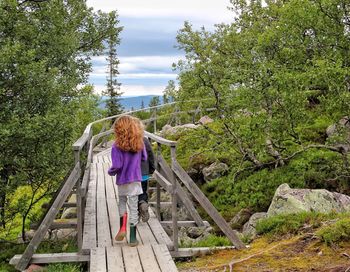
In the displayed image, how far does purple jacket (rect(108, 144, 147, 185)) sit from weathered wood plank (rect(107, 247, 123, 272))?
1039 mm

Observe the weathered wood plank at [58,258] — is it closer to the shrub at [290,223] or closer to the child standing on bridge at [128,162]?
the child standing on bridge at [128,162]

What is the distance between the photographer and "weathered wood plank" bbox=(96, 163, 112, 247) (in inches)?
318

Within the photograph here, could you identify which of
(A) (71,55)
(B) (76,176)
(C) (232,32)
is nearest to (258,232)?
(B) (76,176)

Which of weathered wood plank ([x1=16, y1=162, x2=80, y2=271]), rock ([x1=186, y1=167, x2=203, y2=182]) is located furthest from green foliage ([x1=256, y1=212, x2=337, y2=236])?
rock ([x1=186, y1=167, x2=203, y2=182])

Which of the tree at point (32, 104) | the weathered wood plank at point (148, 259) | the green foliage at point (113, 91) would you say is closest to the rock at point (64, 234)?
the tree at point (32, 104)

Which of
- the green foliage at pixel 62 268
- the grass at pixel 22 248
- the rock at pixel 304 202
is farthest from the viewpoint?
the grass at pixel 22 248

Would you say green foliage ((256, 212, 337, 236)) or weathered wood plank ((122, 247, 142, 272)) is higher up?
green foliage ((256, 212, 337, 236))

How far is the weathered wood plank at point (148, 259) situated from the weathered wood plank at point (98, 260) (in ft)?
1.72

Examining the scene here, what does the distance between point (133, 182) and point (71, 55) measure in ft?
29.4

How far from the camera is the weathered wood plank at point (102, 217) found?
8.07 m

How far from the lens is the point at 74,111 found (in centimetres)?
1334

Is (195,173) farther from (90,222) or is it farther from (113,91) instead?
(113,91)

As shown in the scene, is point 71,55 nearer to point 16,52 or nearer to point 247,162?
point 16,52

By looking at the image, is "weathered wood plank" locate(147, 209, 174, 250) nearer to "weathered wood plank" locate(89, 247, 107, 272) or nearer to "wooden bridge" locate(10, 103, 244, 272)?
"wooden bridge" locate(10, 103, 244, 272)
